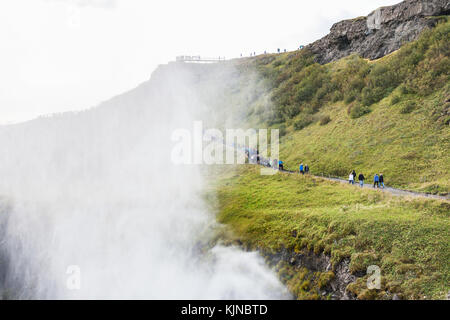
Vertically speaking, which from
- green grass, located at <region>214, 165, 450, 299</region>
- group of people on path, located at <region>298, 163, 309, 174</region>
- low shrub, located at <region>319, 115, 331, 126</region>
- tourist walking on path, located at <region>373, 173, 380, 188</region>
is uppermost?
low shrub, located at <region>319, 115, 331, 126</region>

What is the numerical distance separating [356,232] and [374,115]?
25.5 metres

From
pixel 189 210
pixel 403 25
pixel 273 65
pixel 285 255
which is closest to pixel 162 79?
pixel 273 65

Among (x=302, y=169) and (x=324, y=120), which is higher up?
(x=324, y=120)

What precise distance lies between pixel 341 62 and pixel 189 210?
4541 centimetres

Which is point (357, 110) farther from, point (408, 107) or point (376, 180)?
point (376, 180)

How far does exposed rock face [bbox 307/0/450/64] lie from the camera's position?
46.9 m

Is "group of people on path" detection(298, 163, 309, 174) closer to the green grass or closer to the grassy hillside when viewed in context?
the grassy hillside

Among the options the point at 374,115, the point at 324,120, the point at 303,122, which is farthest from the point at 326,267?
the point at 303,122

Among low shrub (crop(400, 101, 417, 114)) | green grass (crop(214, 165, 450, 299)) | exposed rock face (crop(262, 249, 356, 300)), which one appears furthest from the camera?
low shrub (crop(400, 101, 417, 114))

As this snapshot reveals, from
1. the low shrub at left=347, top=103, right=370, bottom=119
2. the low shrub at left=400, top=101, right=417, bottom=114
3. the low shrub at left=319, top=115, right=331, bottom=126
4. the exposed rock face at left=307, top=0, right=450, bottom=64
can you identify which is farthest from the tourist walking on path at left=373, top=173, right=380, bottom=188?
the exposed rock face at left=307, top=0, right=450, bottom=64

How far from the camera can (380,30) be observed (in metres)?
54.5

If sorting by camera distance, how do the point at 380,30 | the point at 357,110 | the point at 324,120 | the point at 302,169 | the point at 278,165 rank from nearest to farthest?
the point at 302,169
the point at 278,165
the point at 357,110
the point at 324,120
the point at 380,30

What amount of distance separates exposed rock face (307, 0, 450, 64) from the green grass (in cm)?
3627

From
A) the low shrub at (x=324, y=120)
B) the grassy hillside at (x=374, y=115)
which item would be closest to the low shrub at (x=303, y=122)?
the grassy hillside at (x=374, y=115)
